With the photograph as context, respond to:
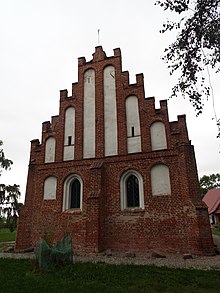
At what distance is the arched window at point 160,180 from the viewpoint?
38.1 ft

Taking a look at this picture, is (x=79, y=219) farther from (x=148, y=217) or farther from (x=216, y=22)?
(x=216, y=22)

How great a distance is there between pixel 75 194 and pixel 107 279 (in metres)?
7.40

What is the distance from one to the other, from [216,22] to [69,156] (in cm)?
1013

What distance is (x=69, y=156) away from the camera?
1370 centimetres

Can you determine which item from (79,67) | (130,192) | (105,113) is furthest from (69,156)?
(79,67)

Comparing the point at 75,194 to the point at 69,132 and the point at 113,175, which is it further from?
the point at 69,132

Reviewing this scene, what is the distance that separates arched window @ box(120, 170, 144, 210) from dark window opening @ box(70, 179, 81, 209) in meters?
2.56

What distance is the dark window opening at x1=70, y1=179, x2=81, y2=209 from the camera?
42.9 feet

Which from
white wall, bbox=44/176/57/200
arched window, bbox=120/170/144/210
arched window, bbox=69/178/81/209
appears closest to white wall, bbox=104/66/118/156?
arched window, bbox=120/170/144/210

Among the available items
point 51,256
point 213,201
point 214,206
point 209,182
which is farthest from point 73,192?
point 209,182

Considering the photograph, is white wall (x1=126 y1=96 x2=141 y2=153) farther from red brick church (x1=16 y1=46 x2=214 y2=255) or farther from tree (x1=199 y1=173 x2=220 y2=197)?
tree (x1=199 y1=173 x2=220 y2=197)

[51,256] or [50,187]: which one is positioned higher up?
[50,187]

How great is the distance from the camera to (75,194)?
524 inches

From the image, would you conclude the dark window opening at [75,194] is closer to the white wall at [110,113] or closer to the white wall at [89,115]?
the white wall at [89,115]
